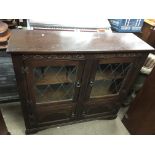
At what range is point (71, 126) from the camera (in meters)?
1.71

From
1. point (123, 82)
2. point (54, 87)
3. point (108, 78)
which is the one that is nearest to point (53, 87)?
point (54, 87)

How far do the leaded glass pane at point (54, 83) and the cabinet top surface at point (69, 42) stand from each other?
0.17 metres

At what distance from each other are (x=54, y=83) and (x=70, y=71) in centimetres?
16

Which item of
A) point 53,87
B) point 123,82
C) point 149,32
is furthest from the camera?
point 149,32

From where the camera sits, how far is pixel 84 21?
1.44 metres

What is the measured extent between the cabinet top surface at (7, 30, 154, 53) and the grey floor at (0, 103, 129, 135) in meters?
0.93

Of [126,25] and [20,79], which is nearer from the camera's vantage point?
[20,79]

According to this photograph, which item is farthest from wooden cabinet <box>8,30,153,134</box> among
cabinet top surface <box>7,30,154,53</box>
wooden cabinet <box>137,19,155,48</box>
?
wooden cabinet <box>137,19,155,48</box>

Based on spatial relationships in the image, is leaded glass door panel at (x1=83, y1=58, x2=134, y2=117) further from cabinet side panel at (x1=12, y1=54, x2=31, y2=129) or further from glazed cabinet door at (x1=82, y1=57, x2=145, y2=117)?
cabinet side panel at (x1=12, y1=54, x2=31, y2=129)

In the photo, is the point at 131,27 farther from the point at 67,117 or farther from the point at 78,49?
the point at 67,117

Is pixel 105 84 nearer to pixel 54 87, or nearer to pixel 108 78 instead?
pixel 108 78

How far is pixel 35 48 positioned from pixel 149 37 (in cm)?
119

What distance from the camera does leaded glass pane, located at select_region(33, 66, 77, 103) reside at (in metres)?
1.21
